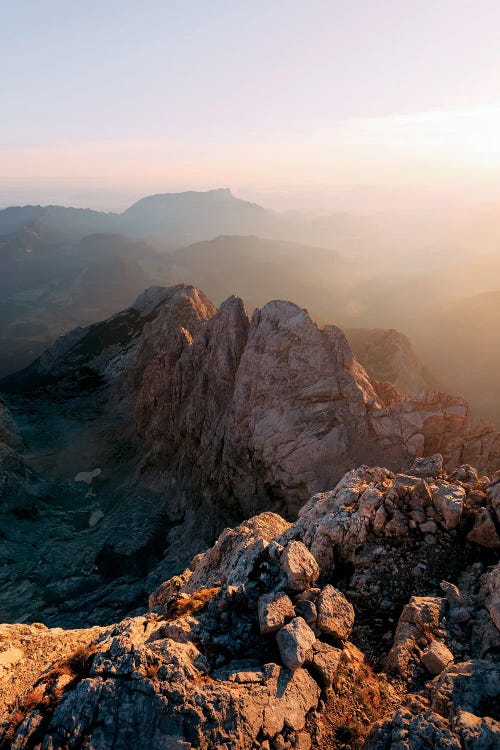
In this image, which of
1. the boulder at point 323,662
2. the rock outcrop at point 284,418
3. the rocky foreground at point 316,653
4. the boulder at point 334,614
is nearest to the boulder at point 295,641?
the rocky foreground at point 316,653

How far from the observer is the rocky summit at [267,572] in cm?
1287

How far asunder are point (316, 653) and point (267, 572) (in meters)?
3.82

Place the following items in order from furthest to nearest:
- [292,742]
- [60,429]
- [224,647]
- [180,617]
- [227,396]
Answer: [60,429] < [227,396] < [180,617] < [224,647] < [292,742]

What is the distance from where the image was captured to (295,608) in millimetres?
16516

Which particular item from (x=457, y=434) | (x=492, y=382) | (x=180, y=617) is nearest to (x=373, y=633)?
(x=180, y=617)

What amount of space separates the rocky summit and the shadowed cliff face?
284 millimetres

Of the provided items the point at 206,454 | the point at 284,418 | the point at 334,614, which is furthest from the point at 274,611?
the point at 206,454

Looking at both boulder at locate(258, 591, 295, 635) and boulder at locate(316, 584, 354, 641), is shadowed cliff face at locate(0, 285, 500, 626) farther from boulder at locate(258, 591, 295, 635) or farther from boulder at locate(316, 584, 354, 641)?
boulder at locate(258, 591, 295, 635)

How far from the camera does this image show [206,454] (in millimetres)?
64688

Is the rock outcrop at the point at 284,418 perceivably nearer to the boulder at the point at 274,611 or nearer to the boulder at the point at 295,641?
the boulder at the point at 274,611

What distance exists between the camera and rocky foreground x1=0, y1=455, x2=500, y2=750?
1243 cm

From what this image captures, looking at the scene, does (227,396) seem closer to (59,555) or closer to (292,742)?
(59,555)

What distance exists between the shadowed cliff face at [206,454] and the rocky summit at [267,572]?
11.2 inches

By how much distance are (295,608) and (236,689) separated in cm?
379
